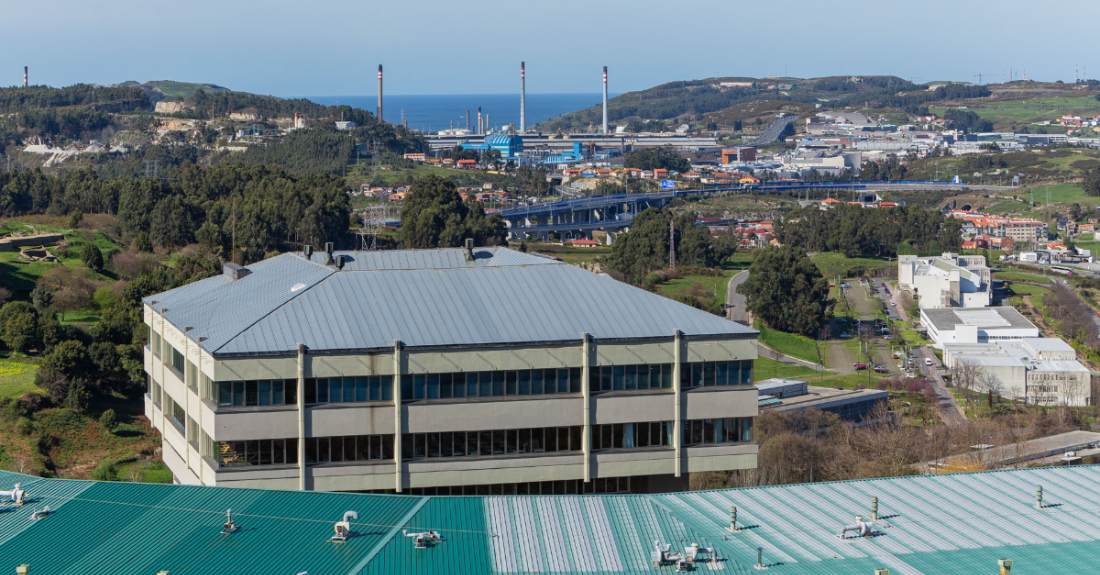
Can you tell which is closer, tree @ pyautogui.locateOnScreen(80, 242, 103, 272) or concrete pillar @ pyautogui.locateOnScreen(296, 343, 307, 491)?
concrete pillar @ pyautogui.locateOnScreen(296, 343, 307, 491)

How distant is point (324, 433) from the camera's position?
3534 cm

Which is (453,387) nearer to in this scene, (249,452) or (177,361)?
(249,452)

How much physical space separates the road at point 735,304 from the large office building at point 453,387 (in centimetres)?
6386

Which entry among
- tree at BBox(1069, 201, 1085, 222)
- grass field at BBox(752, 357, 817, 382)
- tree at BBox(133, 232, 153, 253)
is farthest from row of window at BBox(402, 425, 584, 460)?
tree at BBox(1069, 201, 1085, 222)

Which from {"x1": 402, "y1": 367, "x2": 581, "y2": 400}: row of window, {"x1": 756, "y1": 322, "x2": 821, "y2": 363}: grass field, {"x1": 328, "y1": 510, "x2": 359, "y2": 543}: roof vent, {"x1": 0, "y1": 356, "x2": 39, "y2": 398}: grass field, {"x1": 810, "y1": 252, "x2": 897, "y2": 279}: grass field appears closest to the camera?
{"x1": 328, "y1": 510, "x2": 359, "y2": 543}: roof vent

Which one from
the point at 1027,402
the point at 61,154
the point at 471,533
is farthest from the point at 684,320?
the point at 61,154

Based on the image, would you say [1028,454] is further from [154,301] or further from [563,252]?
[563,252]

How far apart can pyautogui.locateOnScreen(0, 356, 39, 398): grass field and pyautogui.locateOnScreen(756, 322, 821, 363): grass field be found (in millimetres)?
59371

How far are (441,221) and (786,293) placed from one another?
3125 centimetres

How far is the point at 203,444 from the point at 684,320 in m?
15.4

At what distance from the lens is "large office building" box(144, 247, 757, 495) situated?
35.2m

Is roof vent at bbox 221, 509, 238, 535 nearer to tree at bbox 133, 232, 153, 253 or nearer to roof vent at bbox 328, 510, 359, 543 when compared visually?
roof vent at bbox 328, 510, 359, 543

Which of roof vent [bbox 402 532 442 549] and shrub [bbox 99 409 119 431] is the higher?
roof vent [bbox 402 532 442 549]

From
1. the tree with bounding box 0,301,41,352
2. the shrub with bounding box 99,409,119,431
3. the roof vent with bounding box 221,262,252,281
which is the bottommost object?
the shrub with bounding box 99,409,119,431
